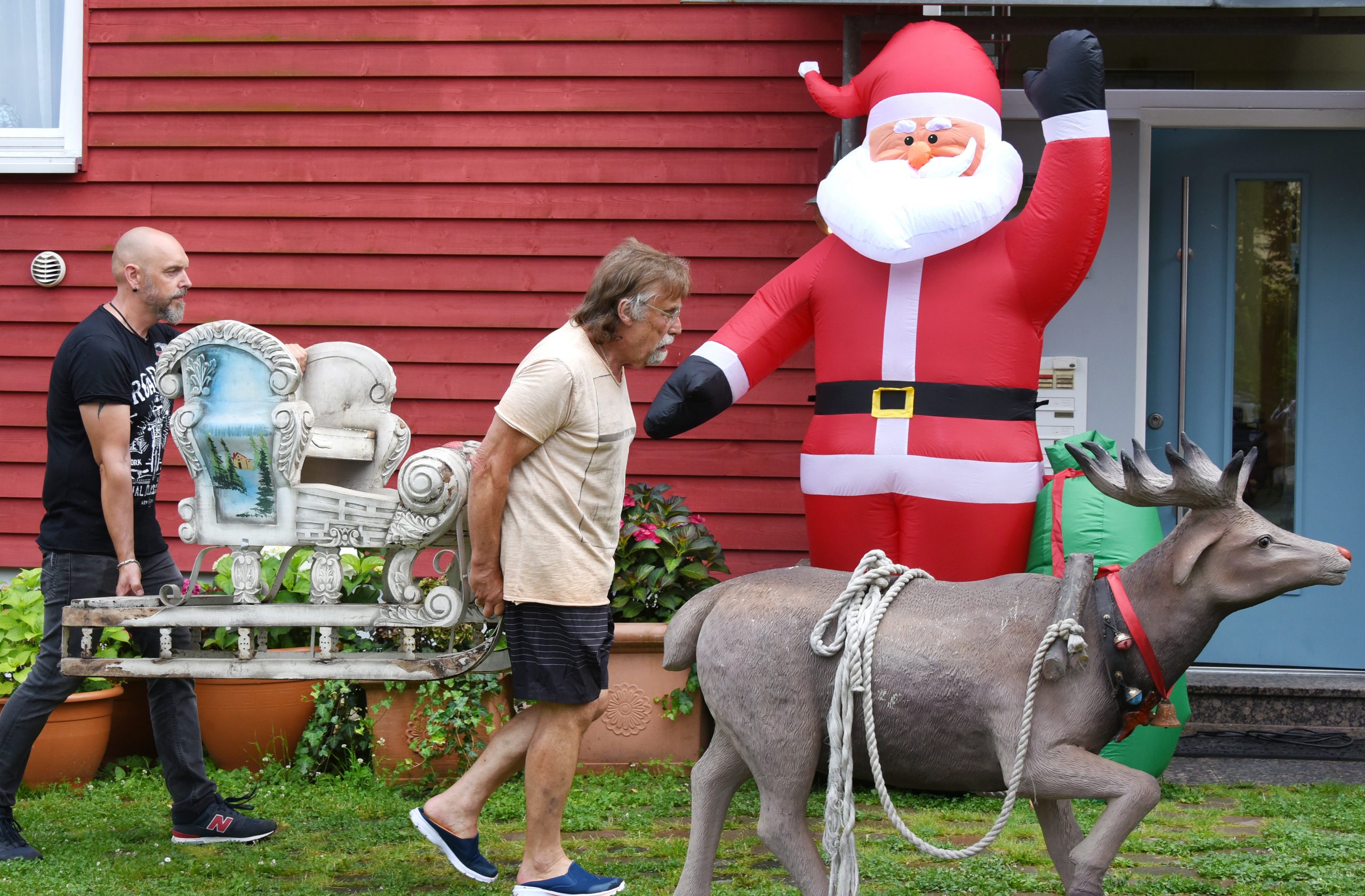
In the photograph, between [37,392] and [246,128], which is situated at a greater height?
[246,128]

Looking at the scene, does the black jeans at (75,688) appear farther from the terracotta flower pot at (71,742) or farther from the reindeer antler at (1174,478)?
the reindeer antler at (1174,478)

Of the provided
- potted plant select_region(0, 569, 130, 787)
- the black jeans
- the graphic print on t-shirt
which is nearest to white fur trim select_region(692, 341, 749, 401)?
the graphic print on t-shirt

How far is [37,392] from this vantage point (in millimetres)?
5609

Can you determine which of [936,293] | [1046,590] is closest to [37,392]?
[936,293]

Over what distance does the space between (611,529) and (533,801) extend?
0.71 m

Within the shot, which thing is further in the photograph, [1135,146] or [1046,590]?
[1135,146]

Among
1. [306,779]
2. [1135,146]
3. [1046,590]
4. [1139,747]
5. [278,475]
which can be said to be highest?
[1135,146]

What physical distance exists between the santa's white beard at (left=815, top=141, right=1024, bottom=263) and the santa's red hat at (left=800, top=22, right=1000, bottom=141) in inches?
6.1

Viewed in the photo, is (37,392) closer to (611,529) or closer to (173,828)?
(173,828)

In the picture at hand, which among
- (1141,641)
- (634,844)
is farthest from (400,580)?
(1141,641)

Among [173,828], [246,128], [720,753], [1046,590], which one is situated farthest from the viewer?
[246,128]

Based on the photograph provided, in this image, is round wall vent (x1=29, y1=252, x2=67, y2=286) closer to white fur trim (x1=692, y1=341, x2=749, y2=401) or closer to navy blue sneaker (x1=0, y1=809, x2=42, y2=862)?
navy blue sneaker (x1=0, y1=809, x2=42, y2=862)

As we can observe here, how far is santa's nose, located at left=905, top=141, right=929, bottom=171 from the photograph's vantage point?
396cm

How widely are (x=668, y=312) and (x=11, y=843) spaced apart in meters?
2.49
